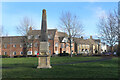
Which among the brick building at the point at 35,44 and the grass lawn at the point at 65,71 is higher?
the brick building at the point at 35,44

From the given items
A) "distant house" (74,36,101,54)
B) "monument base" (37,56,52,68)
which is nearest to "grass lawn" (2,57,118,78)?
"monument base" (37,56,52,68)

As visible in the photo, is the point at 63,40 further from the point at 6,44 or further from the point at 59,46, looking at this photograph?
the point at 6,44

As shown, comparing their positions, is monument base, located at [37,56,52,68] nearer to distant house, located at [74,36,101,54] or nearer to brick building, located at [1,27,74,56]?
brick building, located at [1,27,74,56]

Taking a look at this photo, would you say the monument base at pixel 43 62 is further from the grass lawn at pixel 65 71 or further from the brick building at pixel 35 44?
the brick building at pixel 35 44

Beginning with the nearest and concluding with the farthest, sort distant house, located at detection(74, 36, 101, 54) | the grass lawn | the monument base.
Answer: the grass lawn < the monument base < distant house, located at detection(74, 36, 101, 54)

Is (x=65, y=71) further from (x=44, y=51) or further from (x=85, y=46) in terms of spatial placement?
(x=85, y=46)

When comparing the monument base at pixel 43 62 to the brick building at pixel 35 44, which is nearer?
the monument base at pixel 43 62

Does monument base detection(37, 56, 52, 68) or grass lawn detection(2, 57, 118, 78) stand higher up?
monument base detection(37, 56, 52, 68)

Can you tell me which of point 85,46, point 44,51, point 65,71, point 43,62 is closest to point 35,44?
point 85,46

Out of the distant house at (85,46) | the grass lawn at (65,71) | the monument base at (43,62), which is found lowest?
the grass lawn at (65,71)

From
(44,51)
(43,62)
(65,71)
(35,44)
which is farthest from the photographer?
(35,44)

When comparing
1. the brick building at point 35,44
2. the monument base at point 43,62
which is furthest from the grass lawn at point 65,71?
the brick building at point 35,44

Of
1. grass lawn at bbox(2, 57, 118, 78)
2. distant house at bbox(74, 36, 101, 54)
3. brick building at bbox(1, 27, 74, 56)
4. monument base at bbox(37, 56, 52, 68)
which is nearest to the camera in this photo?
grass lawn at bbox(2, 57, 118, 78)

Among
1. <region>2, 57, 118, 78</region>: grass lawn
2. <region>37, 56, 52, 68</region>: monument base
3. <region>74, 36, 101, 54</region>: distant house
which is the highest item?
<region>74, 36, 101, 54</region>: distant house
